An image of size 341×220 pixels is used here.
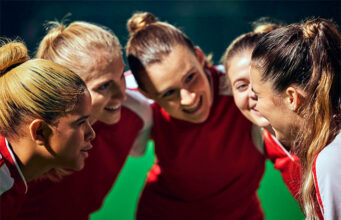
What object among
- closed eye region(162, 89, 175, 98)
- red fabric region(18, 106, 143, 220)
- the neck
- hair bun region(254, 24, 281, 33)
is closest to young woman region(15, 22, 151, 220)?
red fabric region(18, 106, 143, 220)

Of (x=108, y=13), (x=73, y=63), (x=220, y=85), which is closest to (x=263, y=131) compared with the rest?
(x=220, y=85)

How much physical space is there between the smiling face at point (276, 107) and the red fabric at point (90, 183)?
0.54 meters

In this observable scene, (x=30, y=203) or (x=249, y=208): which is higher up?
(x=30, y=203)

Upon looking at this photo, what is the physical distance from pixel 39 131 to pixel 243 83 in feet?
1.75

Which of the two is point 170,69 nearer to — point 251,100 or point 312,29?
point 251,100

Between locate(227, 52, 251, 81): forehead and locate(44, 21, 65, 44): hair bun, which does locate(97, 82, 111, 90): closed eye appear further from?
locate(227, 52, 251, 81): forehead

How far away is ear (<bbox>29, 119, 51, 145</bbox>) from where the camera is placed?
0.99m

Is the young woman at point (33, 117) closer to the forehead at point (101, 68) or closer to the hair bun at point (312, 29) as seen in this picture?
the forehead at point (101, 68)

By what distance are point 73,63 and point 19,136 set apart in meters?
0.27

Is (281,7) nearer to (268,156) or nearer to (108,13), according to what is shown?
(108,13)

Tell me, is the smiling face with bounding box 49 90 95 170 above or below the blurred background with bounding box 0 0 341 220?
above

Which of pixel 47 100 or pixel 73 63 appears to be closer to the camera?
pixel 47 100

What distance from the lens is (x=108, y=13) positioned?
3156 mm

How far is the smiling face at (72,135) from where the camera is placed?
103 centimetres
